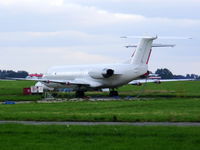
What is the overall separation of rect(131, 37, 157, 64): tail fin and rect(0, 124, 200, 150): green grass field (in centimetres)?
3989

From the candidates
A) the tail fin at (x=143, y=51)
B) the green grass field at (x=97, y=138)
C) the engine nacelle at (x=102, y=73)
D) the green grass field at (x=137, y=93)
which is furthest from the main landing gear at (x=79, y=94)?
the green grass field at (x=97, y=138)

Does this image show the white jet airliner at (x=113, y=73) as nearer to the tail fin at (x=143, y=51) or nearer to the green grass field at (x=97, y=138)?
the tail fin at (x=143, y=51)

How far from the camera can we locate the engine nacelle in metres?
62.5

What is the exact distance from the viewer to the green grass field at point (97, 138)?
17625mm

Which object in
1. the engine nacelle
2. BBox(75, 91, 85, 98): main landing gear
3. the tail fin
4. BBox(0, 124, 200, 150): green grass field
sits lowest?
BBox(0, 124, 200, 150): green grass field

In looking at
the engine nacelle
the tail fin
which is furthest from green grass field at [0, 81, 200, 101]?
the engine nacelle

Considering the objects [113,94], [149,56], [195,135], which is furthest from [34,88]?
[195,135]

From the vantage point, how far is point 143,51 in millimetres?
63406

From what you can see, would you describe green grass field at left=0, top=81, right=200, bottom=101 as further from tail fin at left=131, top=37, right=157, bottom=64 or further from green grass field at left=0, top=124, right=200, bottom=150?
green grass field at left=0, top=124, right=200, bottom=150

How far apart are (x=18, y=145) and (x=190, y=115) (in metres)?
14.0

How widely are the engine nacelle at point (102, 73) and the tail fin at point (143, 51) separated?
289 centimetres

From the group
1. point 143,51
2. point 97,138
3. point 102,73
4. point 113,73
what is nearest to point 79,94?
point 102,73

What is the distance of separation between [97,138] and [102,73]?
43.5 metres

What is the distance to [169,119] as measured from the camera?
28219 mm
